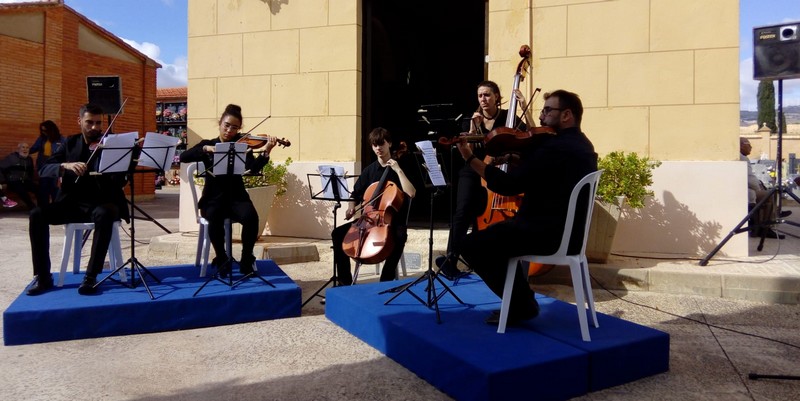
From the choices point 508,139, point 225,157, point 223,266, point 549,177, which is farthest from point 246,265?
point 549,177

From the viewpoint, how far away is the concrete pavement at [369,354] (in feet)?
8.45

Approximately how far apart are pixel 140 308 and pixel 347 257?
1.45m

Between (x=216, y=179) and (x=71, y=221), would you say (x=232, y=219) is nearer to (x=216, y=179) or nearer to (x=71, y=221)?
(x=216, y=179)

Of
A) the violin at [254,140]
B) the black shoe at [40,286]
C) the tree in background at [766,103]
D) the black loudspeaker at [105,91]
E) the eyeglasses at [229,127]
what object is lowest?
the black shoe at [40,286]

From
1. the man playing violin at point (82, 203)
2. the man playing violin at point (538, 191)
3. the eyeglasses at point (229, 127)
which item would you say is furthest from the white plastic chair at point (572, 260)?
the man playing violin at point (82, 203)

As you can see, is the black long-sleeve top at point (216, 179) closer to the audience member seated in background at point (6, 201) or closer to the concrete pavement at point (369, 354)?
the concrete pavement at point (369, 354)

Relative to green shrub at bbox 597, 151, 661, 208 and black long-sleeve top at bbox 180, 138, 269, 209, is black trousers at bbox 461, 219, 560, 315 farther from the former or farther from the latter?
green shrub at bbox 597, 151, 661, 208

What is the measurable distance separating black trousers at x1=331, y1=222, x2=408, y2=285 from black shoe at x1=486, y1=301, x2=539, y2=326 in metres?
1.23

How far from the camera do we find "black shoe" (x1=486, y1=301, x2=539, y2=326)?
116 inches

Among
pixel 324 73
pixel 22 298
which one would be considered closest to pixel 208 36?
pixel 324 73

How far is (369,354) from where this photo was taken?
312 cm

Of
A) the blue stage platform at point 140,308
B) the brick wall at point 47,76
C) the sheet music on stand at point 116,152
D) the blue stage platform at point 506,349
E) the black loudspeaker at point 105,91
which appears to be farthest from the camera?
the brick wall at point 47,76

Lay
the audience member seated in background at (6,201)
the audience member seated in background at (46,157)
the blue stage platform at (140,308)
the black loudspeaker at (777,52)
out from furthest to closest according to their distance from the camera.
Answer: the audience member seated in background at (6,201) → the audience member seated in background at (46,157) → the black loudspeaker at (777,52) → the blue stage platform at (140,308)

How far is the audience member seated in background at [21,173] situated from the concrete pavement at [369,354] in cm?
681
